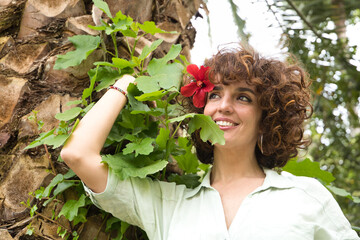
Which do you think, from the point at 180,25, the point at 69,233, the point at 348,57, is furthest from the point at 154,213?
the point at 348,57

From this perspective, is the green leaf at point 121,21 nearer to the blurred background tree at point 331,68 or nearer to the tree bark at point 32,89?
the tree bark at point 32,89

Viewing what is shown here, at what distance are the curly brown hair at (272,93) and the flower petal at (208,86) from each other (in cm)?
2

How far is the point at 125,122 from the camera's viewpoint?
157 centimetres

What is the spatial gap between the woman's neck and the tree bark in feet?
1.73

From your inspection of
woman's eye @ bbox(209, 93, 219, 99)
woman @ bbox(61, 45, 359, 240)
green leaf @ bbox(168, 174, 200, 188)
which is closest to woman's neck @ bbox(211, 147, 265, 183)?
woman @ bbox(61, 45, 359, 240)

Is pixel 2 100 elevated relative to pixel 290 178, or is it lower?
elevated

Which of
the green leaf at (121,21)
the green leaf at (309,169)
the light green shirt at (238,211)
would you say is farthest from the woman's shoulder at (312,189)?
the green leaf at (121,21)

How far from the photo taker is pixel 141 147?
1467mm

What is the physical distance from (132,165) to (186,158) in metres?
0.35

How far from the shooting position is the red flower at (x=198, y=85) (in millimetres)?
1639

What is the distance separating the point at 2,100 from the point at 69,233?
560mm

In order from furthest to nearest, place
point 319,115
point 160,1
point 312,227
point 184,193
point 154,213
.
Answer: point 319,115 < point 160,1 < point 184,193 < point 154,213 < point 312,227

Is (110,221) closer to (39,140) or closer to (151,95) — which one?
(39,140)

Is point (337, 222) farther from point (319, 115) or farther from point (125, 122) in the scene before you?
point (319, 115)
